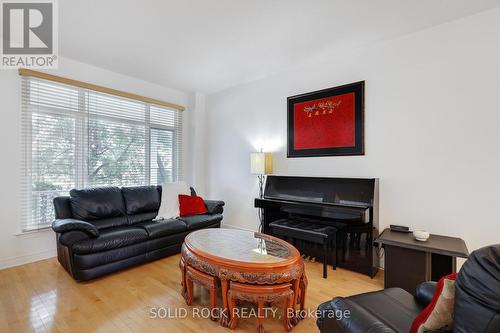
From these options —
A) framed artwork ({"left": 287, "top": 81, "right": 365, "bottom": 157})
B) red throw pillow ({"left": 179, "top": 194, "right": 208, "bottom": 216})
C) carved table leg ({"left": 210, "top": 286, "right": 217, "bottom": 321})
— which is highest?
framed artwork ({"left": 287, "top": 81, "right": 365, "bottom": 157})

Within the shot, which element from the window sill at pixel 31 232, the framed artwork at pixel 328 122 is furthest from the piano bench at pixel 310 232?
the window sill at pixel 31 232

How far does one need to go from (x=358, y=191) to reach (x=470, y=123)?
48.4 inches

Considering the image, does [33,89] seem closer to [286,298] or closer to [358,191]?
[286,298]

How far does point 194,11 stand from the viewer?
2.24 metres

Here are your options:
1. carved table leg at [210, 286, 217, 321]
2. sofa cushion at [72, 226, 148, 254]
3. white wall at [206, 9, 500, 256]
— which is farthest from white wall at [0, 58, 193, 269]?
white wall at [206, 9, 500, 256]

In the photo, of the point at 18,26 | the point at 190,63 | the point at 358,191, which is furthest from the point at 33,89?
the point at 358,191

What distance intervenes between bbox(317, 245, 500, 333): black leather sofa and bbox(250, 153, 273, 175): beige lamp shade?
2.39 m

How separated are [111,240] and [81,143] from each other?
5.52 ft

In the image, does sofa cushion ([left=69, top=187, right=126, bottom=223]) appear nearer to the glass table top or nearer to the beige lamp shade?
the glass table top

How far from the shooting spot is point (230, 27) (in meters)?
2.49

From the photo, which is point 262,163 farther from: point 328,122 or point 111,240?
point 111,240

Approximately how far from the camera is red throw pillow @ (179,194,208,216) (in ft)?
12.1

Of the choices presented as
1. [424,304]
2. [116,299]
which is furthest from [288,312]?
[116,299]

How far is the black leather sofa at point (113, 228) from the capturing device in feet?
7.85
